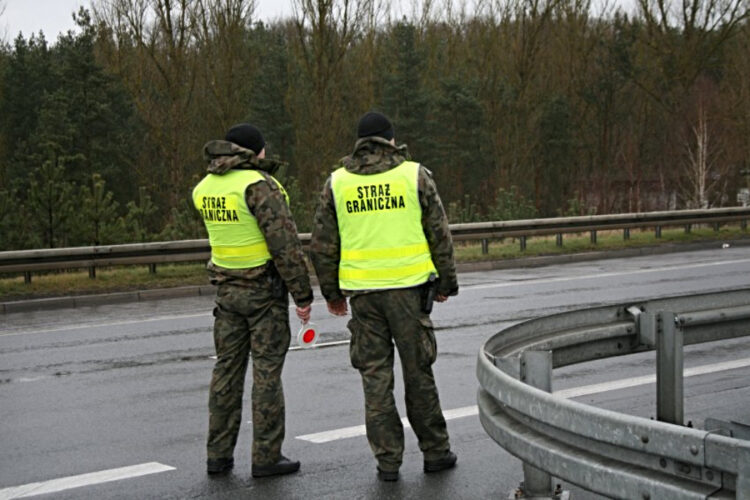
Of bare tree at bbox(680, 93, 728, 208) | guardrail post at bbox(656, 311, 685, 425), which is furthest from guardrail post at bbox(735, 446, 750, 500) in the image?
bare tree at bbox(680, 93, 728, 208)

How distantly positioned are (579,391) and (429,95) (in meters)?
42.6

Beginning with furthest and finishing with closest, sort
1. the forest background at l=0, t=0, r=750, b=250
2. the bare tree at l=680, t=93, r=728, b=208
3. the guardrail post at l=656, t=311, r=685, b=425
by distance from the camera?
the forest background at l=0, t=0, r=750, b=250 → the bare tree at l=680, t=93, r=728, b=208 → the guardrail post at l=656, t=311, r=685, b=425

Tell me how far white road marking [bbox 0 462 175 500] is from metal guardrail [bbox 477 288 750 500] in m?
2.18

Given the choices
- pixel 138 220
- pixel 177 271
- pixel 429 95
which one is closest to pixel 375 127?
pixel 177 271

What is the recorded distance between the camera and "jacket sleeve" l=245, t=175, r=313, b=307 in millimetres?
6199

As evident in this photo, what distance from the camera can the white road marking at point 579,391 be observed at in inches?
275

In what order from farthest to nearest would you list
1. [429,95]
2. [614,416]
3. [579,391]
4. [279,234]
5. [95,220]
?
[429,95]
[95,220]
[579,391]
[279,234]
[614,416]

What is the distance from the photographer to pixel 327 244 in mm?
6156

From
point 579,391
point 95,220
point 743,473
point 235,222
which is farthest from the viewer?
point 95,220

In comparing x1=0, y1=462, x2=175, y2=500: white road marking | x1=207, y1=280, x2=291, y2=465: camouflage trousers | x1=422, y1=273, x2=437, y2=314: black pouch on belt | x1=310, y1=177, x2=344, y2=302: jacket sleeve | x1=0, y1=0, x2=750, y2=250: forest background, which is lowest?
x1=0, y1=462, x2=175, y2=500: white road marking

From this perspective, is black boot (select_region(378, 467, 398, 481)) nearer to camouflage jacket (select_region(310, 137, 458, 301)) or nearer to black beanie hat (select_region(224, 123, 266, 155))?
camouflage jacket (select_region(310, 137, 458, 301))

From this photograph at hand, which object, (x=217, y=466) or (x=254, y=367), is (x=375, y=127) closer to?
(x=254, y=367)

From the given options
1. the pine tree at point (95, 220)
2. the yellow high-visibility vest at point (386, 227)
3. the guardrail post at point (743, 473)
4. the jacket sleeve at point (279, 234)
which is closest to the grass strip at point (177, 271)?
the pine tree at point (95, 220)

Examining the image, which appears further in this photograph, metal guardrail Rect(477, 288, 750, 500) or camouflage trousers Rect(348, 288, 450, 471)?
camouflage trousers Rect(348, 288, 450, 471)
